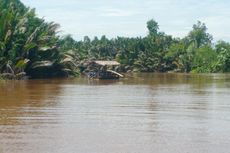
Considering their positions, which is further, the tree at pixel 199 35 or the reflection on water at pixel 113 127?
the tree at pixel 199 35

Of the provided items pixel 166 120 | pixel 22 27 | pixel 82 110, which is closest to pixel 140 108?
pixel 82 110

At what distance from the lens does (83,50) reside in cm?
8812

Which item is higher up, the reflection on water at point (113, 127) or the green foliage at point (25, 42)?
the green foliage at point (25, 42)

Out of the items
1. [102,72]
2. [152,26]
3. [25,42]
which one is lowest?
[102,72]

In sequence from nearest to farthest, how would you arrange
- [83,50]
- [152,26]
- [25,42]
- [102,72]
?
[25,42] < [102,72] < [83,50] < [152,26]

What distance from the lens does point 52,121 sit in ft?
47.7

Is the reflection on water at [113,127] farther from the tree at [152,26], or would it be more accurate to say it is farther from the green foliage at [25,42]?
the tree at [152,26]

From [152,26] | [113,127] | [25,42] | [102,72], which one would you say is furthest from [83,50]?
[113,127]

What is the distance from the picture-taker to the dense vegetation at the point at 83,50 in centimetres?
4372

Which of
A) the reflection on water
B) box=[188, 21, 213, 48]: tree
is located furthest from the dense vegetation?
the reflection on water

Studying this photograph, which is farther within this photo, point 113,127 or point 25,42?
point 25,42

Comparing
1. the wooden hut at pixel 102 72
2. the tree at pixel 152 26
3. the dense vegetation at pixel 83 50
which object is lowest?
the wooden hut at pixel 102 72

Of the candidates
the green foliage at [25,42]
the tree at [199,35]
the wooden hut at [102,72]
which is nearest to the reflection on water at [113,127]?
the green foliage at [25,42]

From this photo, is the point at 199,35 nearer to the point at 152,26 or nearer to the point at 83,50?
the point at 152,26
